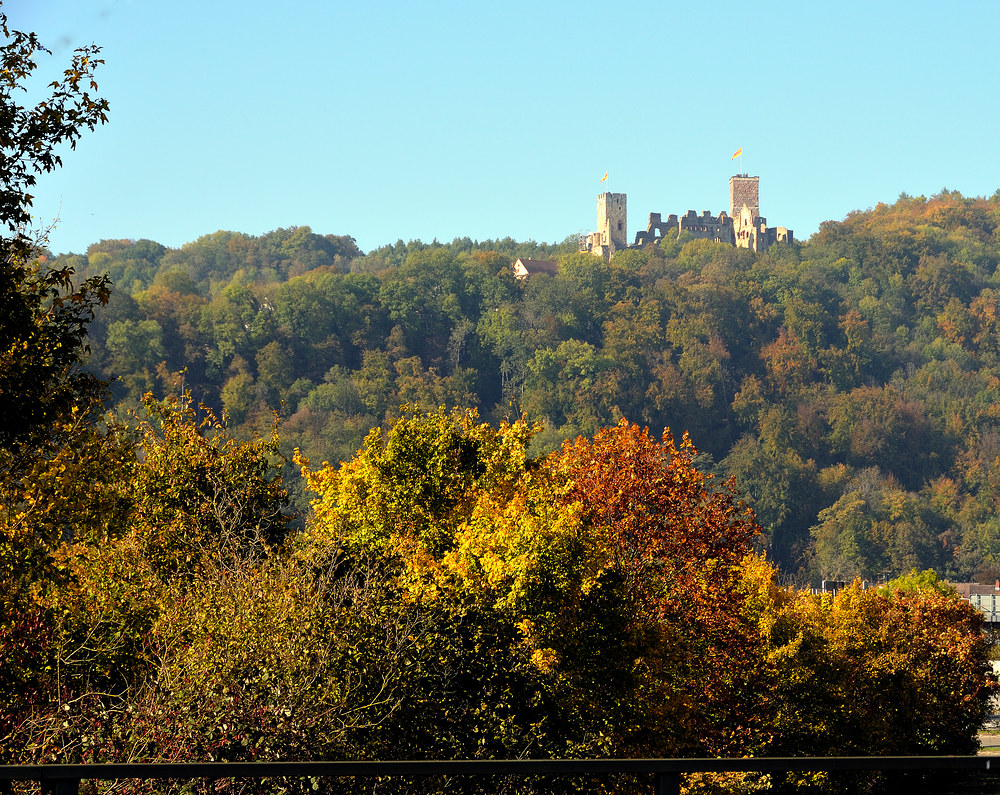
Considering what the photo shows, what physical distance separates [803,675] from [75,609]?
25.8 m

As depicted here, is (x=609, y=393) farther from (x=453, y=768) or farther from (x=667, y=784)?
(x=453, y=768)

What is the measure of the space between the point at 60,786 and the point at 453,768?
1680mm

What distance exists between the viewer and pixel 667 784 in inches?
237

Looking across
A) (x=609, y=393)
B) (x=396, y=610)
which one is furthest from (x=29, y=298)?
(x=609, y=393)

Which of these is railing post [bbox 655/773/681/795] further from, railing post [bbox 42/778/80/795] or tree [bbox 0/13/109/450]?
tree [bbox 0/13/109/450]

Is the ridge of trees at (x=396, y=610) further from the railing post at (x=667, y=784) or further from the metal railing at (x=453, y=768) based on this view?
the railing post at (x=667, y=784)

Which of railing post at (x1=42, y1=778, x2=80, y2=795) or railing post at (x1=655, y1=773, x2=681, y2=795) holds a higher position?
railing post at (x1=42, y1=778, x2=80, y2=795)

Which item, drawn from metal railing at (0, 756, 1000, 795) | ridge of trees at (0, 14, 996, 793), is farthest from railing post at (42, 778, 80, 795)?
ridge of trees at (0, 14, 996, 793)

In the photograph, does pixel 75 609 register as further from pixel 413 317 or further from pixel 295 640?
pixel 413 317

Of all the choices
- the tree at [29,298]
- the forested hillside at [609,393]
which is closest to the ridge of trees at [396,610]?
the tree at [29,298]

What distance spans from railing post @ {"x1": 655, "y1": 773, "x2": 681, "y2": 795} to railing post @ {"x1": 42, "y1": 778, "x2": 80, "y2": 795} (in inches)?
101

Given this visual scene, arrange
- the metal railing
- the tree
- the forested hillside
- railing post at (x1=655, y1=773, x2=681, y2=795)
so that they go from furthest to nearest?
the forested hillside, the tree, railing post at (x1=655, y1=773, x2=681, y2=795), the metal railing

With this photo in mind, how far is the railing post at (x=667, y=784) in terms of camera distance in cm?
600

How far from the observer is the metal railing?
550 centimetres
